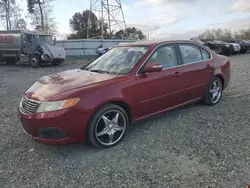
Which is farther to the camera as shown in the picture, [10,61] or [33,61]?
[10,61]

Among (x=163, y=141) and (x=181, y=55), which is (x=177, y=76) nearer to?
(x=181, y=55)

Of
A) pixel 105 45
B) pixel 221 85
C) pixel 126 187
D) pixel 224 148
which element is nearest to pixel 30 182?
pixel 126 187

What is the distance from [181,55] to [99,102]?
2096 millimetres

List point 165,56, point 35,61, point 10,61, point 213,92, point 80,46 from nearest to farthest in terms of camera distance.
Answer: point 165,56
point 213,92
point 35,61
point 10,61
point 80,46

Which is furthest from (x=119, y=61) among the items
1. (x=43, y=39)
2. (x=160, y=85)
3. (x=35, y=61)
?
(x=43, y=39)

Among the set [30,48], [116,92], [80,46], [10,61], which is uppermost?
[80,46]

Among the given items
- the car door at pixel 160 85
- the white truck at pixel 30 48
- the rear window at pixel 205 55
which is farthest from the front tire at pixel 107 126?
the white truck at pixel 30 48

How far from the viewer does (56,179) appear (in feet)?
9.02

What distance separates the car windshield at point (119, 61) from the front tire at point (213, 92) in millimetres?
1900

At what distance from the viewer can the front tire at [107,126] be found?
3272mm

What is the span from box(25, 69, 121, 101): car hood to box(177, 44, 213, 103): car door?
5.24 feet

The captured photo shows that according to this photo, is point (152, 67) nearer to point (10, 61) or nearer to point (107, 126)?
point (107, 126)

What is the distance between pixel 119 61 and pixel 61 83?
1132 millimetres

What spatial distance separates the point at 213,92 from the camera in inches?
207
